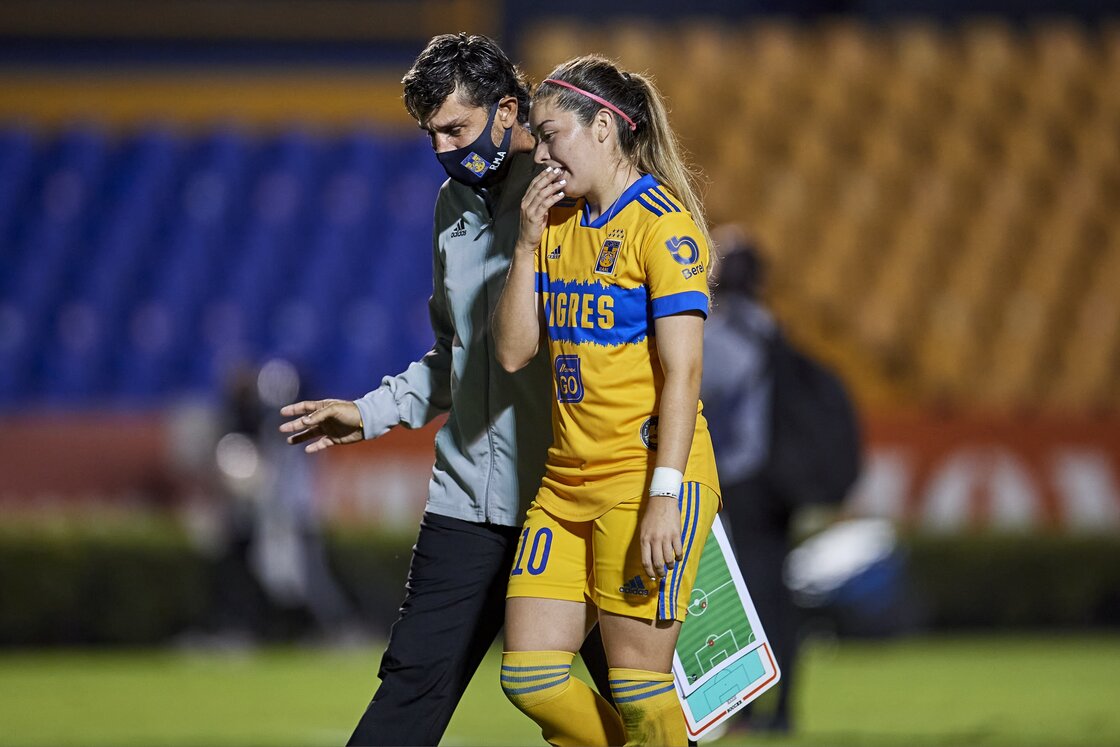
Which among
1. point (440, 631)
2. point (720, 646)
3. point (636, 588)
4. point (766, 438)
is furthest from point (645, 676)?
point (766, 438)

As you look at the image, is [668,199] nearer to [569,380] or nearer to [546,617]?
[569,380]

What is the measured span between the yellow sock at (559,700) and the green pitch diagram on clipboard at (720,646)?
0.71ft

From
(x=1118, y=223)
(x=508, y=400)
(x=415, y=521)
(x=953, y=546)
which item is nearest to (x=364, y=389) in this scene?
(x=415, y=521)

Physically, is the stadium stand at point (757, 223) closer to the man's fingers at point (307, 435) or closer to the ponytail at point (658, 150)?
the man's fingers at point (307, 435)

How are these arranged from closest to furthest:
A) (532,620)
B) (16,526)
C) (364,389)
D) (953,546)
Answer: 1. (532,620)
2. (16,526)
3. (953,546)
4. (364,389)

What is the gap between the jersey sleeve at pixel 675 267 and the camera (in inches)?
153

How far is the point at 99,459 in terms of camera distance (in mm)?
13539

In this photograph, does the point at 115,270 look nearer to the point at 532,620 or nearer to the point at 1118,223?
the point at 1118,223

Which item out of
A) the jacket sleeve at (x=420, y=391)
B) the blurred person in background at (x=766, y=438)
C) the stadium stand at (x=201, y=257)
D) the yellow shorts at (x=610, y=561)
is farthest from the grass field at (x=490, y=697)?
the stadium stand at (x=201, y=257)

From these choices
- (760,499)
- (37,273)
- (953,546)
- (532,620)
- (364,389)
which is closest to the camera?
(532,620)

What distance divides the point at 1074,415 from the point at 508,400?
34.3 ft

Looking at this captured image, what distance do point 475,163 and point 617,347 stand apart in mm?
682

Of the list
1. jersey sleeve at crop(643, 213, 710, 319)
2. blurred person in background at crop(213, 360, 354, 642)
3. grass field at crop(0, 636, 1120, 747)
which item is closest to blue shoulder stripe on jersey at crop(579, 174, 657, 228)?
jersey sleeve at crop(643, 213, 710, 319)

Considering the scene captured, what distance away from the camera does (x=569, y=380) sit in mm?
4031
